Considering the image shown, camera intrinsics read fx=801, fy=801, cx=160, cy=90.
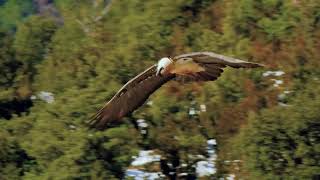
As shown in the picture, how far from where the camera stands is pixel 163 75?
12.3m

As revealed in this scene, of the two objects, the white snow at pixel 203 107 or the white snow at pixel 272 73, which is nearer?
the white snow at pixel 203 107

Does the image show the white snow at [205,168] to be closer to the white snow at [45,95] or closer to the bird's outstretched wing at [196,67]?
the white snow at [45,95]

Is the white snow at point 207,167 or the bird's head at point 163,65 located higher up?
the white snow at point 207,167

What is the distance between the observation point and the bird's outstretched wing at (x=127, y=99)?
528 inches

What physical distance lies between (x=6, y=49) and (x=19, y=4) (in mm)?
111358

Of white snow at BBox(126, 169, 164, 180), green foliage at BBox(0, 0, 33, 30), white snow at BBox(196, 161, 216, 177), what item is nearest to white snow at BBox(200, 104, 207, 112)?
white snow at BBox(126, 169, 164, 180)

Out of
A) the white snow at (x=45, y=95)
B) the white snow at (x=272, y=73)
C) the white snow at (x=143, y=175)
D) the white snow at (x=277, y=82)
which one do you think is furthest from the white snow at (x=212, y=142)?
the white snow at (x=45, y=95)

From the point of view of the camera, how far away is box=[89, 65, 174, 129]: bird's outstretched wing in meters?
13.4

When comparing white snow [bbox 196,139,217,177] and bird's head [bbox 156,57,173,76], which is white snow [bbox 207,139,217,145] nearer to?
white snow [bbox 196,139,217,177]

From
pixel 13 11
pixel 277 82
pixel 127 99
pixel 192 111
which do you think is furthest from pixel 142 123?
pixel 13 11

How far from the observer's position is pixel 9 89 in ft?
138

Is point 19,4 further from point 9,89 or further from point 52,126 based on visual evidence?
point 52,126

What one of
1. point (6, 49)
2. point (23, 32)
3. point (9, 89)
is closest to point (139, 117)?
point (9, 89)

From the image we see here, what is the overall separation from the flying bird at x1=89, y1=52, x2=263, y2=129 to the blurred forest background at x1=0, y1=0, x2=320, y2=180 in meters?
14.3
